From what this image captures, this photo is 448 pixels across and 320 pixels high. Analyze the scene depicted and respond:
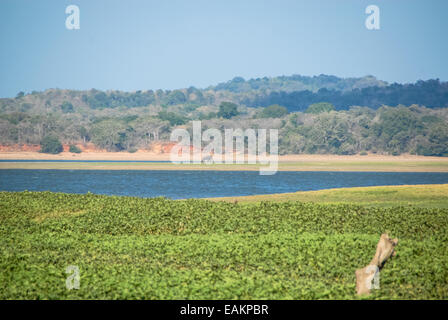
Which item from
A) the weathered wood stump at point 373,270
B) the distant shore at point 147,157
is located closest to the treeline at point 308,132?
the distant shore at point 147,157

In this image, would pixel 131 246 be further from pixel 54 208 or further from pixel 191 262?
pixel 54 208

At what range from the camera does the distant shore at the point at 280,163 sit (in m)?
88.2

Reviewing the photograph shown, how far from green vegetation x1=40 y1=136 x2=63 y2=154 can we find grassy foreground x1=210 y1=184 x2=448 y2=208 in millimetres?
83303

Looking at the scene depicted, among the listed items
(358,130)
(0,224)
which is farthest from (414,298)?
(358,130)

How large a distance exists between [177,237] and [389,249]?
7653 mm

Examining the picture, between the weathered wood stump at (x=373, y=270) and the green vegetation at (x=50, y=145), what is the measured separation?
103891 mm

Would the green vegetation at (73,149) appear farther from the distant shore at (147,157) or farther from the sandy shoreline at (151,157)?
the sandy shoreline at (151,157)

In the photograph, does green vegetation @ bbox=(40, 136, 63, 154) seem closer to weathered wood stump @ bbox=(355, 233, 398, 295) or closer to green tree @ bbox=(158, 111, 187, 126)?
green tree @ bbox=(158, 111, 187, 126)

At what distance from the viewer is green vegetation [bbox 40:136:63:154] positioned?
112750 mm

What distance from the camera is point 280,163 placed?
100625 millimetres
